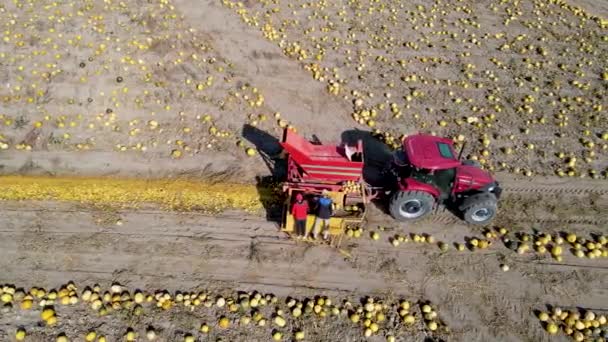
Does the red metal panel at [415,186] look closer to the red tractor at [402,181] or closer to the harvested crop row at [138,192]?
the red tractor at [402,181]

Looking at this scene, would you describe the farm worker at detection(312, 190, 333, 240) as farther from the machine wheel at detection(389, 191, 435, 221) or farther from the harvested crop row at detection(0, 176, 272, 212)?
the harvested crop row at detection(0, 176, 272, 212)

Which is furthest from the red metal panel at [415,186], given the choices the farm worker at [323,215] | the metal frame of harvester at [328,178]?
the farm worker at [323,215]

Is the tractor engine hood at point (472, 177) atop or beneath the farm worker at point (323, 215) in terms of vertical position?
atop

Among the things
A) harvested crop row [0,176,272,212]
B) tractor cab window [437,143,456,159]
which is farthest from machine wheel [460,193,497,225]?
harvested crop row [0,176,272,212]

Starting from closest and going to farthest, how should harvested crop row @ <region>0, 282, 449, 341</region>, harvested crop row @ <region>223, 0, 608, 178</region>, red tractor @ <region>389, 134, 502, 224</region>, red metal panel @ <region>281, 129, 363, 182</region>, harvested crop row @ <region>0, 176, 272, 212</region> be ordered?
harvested crop row @ <region>0, 282, 449, 341</region> < red tractor @ <region>389, 134, 502, 224</region> < red metal panel @ <region>281, 129, 363, 182</region> < harvested crop row @ <region>0, 176, 272, 212</region> < harvested crop row @ <region>223, 0, 608, 178</region>

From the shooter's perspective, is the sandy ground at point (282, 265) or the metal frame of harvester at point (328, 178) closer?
the sandy ground at point (282, 265)

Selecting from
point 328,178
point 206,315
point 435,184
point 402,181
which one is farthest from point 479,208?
point 206,315

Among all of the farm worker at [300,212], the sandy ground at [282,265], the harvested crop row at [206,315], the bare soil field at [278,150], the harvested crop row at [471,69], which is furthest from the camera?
the harvested crop row at [471,69]
